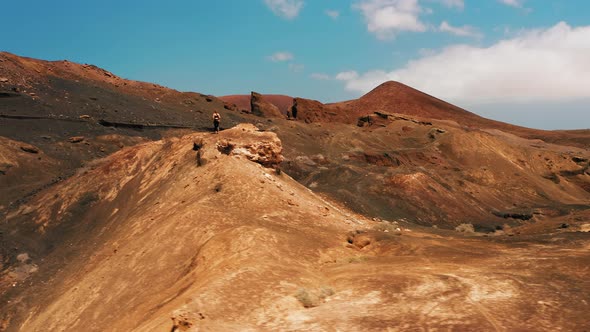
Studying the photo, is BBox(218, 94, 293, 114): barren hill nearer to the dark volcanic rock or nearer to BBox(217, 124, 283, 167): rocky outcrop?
the dark volcanic rock

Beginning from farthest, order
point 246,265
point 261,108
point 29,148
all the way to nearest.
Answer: point 261,108
point 29,148
point 246,265

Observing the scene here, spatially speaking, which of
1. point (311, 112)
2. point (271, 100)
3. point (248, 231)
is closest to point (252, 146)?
point (248, 231)

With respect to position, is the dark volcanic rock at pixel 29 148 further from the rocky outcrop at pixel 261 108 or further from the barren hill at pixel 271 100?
the barren hill at pixel 271 100

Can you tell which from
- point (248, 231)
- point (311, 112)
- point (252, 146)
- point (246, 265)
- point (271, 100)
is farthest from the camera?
point (271, 100)

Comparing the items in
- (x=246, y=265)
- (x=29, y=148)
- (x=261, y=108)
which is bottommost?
(x=246, y=265)

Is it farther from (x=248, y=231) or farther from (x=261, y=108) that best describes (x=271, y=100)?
(x=248, y=231)

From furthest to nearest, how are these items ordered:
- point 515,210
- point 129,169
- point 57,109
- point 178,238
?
point 57,109 → point 515,210 → point 129,169 → point 178,238

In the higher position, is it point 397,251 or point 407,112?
point 407,112

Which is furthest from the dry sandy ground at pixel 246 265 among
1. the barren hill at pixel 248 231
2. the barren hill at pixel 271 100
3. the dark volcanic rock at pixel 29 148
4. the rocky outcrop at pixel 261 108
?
the barren hill at pixel 271 100

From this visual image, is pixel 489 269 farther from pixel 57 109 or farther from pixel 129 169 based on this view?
pixel 57 109

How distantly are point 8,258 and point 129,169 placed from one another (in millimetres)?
7241

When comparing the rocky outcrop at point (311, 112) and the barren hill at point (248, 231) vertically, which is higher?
the rocky outcrop at point (311, 112)

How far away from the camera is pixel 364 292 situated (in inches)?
392

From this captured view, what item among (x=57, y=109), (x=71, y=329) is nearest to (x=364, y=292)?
(x=71, y=329)
